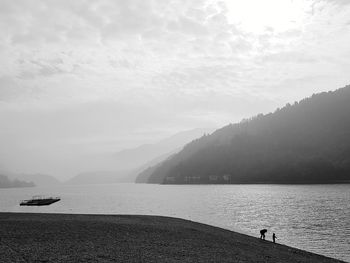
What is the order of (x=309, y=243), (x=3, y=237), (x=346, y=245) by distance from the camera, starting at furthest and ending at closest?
(x=309, y=243) < (x=346, y=245) < (x=3, y=237)

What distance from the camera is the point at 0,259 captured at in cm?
2681

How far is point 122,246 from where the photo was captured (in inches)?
1391

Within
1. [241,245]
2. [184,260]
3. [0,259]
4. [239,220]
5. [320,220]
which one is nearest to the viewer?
[0,259]

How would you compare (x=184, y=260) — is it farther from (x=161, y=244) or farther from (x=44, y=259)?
(x=44, y=259)

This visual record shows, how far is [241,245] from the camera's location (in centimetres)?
4416

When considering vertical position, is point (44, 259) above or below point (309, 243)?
above

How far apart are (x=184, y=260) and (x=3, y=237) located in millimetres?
19364

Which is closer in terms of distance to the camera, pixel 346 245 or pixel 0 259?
pixel 0 259

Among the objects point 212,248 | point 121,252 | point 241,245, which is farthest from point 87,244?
point 241,245

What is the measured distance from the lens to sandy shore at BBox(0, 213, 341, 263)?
30.1 m

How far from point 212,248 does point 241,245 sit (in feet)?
22.5

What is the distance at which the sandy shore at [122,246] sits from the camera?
30.1m

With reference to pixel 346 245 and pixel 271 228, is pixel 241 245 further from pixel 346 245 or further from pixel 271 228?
pixel 271 228

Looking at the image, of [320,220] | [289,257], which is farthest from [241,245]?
[320,220]
